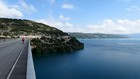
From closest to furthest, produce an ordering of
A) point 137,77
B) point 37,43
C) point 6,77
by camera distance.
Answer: point 6,77, point 137,77, point 37,43

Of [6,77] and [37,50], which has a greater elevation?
[6,77]

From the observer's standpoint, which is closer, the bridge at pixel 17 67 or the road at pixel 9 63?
the bridge at pixel 17 67

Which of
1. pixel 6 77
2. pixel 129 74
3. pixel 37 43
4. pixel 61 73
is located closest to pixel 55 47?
pixel 37 43

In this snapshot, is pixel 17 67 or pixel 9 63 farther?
pixel 9 63

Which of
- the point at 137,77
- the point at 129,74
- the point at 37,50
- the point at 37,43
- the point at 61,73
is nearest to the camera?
the point at 137,77

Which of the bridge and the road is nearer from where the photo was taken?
the bridge

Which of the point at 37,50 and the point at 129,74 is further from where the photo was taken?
the point at 37,50

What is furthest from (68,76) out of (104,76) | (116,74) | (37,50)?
→ (37,50)

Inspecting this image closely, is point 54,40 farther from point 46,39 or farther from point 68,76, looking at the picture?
point 68,76

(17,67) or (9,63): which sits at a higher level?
(17,67)

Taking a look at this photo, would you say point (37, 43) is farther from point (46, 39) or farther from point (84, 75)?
point (84, 75)
